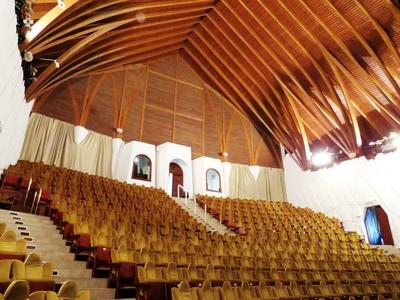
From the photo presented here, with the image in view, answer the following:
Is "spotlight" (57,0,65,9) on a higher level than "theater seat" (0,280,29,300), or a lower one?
higher

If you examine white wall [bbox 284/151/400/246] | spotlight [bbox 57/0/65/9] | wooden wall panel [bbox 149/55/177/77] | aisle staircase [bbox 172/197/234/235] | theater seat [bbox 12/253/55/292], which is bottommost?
theater seat [bbox 12/253/55/292]

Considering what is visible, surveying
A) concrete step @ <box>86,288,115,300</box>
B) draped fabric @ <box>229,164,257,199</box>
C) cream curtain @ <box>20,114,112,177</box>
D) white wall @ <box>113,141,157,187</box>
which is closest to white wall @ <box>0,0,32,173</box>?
cream curtain @ <box>20,114,112,177</box>

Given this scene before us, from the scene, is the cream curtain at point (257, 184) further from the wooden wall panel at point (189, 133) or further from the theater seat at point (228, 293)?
the theater seat at point (228, 293)

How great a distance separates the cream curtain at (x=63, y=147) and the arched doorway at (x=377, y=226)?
11.0 m

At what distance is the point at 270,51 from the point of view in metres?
12.5

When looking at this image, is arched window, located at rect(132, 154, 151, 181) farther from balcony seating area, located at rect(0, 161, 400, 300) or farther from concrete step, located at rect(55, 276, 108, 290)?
concrete step, located at rect(55, 276, 108, 290)

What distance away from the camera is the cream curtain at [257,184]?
15.2 m

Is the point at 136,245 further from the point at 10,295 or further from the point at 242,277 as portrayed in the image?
the point at 10,295

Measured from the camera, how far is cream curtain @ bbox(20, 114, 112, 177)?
10.8 metres

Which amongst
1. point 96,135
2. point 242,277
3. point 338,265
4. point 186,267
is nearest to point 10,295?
point 186,267


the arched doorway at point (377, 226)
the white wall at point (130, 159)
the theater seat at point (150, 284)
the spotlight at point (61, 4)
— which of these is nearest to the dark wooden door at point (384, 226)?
the arched doorway at point (377, 226)

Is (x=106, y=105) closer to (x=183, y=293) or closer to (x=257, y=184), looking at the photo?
(x=257, y=184)

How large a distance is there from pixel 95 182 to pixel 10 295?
25.0 feet

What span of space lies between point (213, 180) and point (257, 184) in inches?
101
